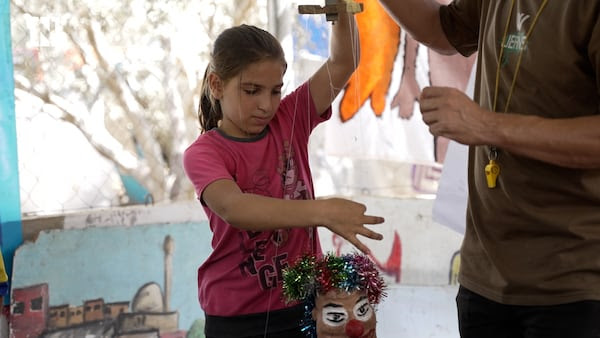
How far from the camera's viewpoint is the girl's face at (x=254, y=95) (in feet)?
6.64

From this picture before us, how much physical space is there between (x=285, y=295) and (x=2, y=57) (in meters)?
1.90

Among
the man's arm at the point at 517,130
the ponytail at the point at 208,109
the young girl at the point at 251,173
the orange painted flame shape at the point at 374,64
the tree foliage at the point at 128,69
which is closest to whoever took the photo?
the man's arm at the point at 517,130

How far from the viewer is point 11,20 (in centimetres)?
347

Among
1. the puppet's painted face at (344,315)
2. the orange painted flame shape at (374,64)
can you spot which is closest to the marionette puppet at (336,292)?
the puppet's painted face at (344,315)

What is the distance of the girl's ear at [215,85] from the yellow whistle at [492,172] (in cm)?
71

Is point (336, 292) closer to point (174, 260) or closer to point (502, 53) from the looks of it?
point (502, 53)

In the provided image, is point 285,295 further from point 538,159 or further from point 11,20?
point 11,20

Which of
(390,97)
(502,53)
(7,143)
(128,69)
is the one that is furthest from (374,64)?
(502,53)

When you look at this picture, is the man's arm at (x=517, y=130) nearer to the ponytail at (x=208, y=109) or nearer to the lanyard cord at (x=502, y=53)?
the lanyard cord at (x=502, y=53)

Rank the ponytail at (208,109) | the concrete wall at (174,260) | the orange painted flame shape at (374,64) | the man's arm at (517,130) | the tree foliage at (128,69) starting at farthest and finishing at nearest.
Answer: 1. the orange painted flame shape at (374,64)
2. the tree foliage at (128,69)
3. the concrete wall at (174,260)
4. the ponytail at (208,109)
5. the man's arm at (517,130)

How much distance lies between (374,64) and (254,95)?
207 centimetres

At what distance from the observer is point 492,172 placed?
1751 mm

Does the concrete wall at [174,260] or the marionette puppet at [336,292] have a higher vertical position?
the marionette puppet at [336,292]

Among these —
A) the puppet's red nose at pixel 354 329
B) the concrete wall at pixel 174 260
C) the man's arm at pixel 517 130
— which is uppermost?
the man's arm at pixel 517 130
